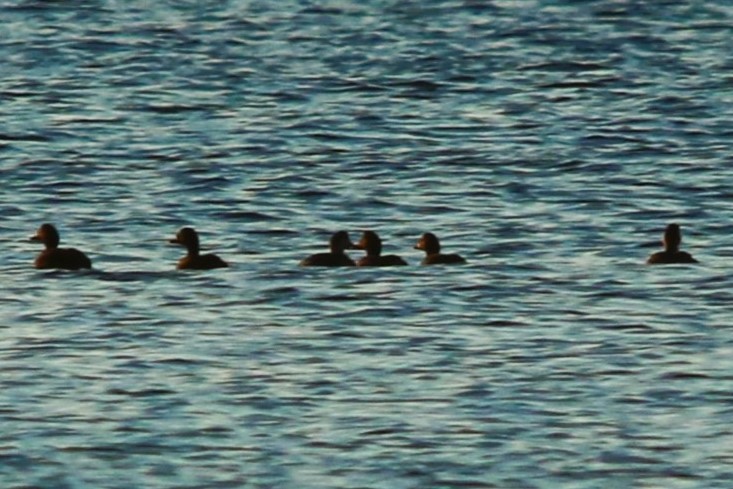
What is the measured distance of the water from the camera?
14.9m

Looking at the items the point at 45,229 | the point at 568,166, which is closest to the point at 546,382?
the point at 45,229

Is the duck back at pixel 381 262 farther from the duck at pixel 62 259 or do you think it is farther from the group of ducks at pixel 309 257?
the duck at pixel 62 259

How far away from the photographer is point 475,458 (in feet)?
47.6

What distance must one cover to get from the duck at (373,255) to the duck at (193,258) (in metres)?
1.08

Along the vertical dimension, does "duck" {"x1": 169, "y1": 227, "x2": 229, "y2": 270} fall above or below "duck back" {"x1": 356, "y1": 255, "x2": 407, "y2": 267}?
above

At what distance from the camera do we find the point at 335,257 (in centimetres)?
2056

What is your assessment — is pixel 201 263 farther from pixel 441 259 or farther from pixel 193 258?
pixel 441 259

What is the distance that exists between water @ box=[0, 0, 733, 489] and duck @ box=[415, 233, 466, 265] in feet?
0.47

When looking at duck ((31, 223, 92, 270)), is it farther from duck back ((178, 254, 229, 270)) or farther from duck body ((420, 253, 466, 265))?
duck body ((420, 253, 466, 265))

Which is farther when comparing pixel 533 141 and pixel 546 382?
pixel 533 141

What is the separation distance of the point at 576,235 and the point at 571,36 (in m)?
14.2

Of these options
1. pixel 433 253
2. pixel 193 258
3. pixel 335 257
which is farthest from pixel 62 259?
pixel 433 253

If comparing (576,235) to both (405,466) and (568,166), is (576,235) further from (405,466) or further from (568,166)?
(405,466)

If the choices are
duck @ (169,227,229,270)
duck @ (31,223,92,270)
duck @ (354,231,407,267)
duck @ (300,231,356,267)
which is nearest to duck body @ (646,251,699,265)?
duck @ (354,231,407,267)
